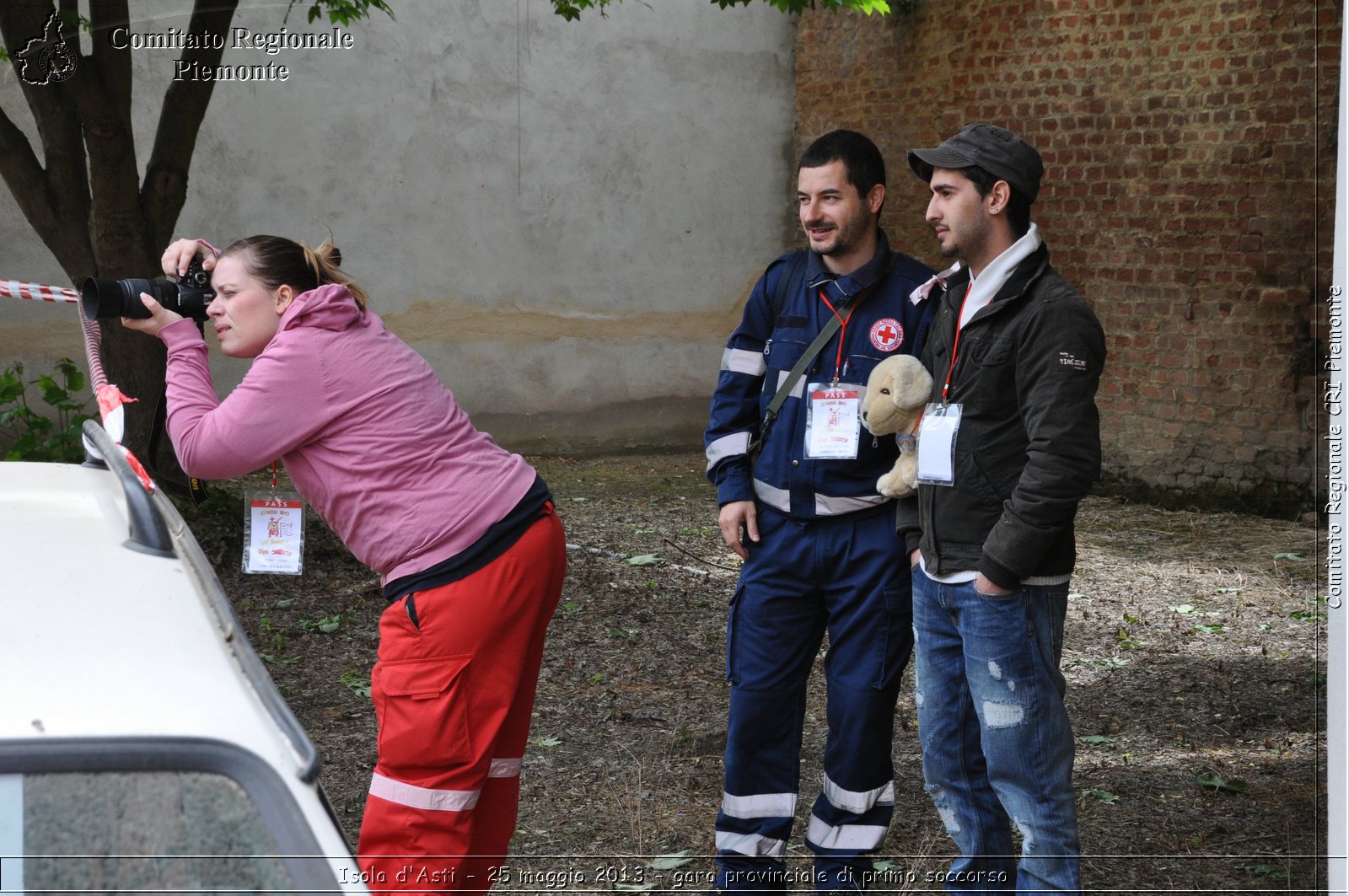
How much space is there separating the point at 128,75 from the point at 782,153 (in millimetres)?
6757

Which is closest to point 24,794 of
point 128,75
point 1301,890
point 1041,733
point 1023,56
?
point 1041,733

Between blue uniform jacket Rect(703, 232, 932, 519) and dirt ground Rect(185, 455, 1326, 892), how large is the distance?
124 cm

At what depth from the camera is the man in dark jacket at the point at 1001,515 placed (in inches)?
109

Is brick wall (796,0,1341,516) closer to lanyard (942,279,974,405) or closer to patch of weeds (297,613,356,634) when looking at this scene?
lanyard (942,279,974,405)

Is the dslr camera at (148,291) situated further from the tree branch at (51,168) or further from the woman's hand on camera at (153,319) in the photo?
the tree branch at (51,168)

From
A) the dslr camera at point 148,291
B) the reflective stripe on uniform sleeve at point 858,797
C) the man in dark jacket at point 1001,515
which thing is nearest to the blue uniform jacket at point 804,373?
the man in dark jacket at point 1001,515

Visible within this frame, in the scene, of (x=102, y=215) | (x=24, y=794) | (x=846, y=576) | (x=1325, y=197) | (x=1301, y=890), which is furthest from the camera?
(x=1325, y=197)

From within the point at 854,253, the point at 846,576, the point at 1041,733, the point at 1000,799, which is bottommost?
the point at 1000,799

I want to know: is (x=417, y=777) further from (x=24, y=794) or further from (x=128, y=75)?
(x=128, y=75)

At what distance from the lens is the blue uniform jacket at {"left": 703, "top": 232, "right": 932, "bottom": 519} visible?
339 centimetres

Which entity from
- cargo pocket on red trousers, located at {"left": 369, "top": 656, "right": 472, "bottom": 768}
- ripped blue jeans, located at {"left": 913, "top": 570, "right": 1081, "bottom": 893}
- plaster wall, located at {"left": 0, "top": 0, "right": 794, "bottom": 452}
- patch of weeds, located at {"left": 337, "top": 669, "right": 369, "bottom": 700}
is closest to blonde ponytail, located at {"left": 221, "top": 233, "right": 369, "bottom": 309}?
cargo pocket on red trousers, located at {"left": 369, "top": 656, "right": 472, "bottom": 768}

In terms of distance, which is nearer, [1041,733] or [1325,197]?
[1041,733]

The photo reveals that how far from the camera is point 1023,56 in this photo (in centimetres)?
1001

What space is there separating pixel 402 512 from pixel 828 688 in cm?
136
